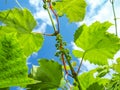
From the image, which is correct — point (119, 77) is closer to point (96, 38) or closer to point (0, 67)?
point (96, 38)

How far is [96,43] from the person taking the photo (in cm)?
123

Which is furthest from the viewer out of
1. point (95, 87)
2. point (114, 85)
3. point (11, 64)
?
point (114, 85)

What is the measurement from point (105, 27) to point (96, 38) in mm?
59

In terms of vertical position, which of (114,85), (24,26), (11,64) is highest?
(24,26)

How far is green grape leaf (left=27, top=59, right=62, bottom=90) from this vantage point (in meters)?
1.07

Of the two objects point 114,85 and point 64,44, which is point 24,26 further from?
point 114,85

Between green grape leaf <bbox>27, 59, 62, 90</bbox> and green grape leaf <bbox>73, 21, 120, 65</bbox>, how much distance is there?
188 mm

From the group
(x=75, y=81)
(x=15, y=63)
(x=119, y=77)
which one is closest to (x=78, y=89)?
(x=75, y=81)

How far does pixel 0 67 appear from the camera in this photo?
467 millimetres

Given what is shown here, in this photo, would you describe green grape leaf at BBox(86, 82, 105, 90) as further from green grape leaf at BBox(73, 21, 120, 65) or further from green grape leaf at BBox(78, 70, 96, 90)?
green grape leaf at BBox(73, 21, 120, 65)

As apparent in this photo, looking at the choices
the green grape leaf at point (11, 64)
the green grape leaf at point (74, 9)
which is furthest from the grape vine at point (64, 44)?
the green grape leaf at point (11, 64)

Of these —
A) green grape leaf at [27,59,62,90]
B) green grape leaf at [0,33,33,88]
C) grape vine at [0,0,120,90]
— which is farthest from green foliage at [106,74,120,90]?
green grape leaf at [0,33,33,88]

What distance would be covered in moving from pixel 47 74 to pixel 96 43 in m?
0.26

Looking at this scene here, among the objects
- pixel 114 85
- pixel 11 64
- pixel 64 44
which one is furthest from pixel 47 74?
pixel 11 64
